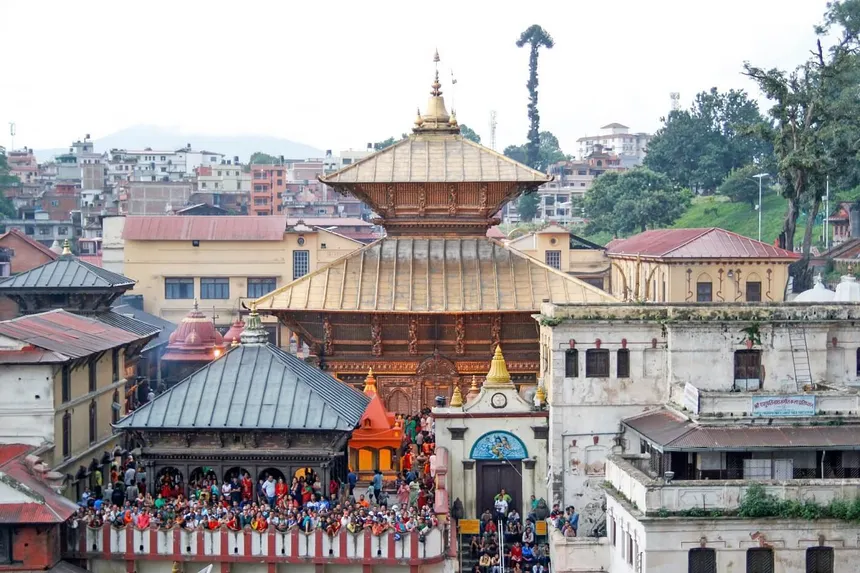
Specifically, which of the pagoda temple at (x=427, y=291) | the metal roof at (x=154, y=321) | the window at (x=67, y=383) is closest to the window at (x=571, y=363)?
the pagoda temple at (x=427, y=291)

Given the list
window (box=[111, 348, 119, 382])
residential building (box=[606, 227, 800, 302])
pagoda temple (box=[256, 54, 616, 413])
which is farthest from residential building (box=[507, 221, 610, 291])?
window (box=[111, 348, 119, 382])

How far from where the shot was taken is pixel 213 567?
34.1 m

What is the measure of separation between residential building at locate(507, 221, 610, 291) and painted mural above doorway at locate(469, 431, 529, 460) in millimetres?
42420

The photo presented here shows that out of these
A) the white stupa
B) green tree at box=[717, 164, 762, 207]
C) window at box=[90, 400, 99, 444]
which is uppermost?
green tree at box=[717, 164, 762, 207]

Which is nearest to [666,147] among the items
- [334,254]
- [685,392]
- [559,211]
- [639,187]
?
[639,187]

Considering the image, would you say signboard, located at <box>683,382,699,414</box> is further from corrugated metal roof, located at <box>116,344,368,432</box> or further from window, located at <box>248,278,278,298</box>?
window, located at <box>248,278,278,298</box>

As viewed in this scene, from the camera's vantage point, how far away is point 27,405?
37.4 m

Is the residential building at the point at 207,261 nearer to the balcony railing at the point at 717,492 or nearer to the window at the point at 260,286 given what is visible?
the window at the point at 260,286

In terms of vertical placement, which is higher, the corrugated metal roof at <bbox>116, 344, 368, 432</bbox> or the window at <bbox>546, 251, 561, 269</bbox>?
the window at <bbox>546, 251, 561, 269</bbox>

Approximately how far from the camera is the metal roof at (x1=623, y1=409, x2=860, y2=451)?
35.2 m

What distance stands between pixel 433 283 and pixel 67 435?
14.3 metres

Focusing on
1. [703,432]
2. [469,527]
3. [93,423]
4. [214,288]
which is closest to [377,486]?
[469,527]

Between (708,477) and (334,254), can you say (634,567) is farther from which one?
(334,254)

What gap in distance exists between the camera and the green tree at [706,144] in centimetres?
11538
